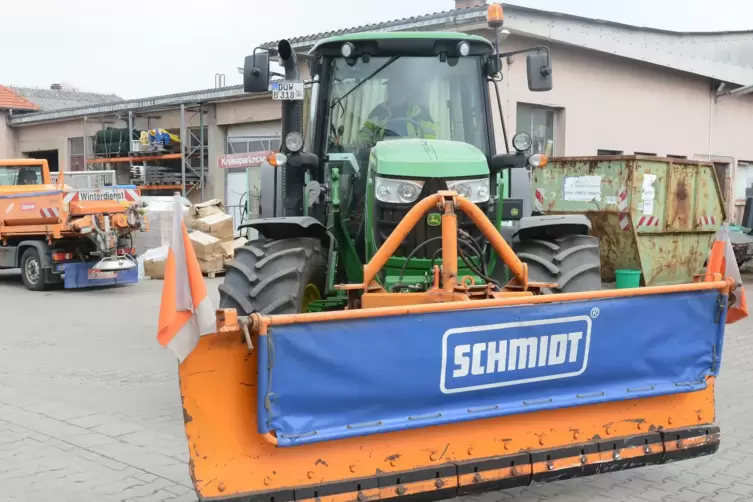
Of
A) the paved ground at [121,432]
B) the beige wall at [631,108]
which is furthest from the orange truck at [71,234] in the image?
the beige wall at [631,108]

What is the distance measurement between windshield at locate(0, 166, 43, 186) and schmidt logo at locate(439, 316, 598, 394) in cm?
1561

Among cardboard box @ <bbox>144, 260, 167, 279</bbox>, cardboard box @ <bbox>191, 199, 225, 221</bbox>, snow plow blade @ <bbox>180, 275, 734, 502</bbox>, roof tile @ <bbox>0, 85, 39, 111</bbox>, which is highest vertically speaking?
roof tile @ <bbox>0, 85, 39, 111</bbox>

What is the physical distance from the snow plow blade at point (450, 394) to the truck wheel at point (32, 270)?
13378 mm

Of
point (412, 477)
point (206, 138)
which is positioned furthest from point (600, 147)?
point (412, 477)

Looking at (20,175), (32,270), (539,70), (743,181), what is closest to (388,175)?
(539,70)

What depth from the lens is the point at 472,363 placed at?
4.09m

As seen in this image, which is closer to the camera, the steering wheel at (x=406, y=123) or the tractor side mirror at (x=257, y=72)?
the steering wheel at (x=406, y=123)

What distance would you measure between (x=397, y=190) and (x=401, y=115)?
104 centimetres

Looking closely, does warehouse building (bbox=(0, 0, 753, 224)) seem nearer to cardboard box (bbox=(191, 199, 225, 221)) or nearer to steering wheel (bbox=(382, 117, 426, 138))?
cardboard box (bbox=(191, 199, 225, 221))

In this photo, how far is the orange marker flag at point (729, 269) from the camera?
15.8ft

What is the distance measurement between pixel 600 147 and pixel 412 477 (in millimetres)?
16398

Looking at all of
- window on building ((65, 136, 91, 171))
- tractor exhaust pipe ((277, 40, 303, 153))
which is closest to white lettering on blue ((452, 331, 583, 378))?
tractor exhaust pipe ((277, 40, 303, 153))

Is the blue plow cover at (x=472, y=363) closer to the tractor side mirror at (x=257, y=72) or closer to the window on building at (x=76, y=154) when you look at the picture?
the tractor side mirror at (x=257, y=72)

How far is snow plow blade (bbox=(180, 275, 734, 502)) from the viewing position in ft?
12.4
